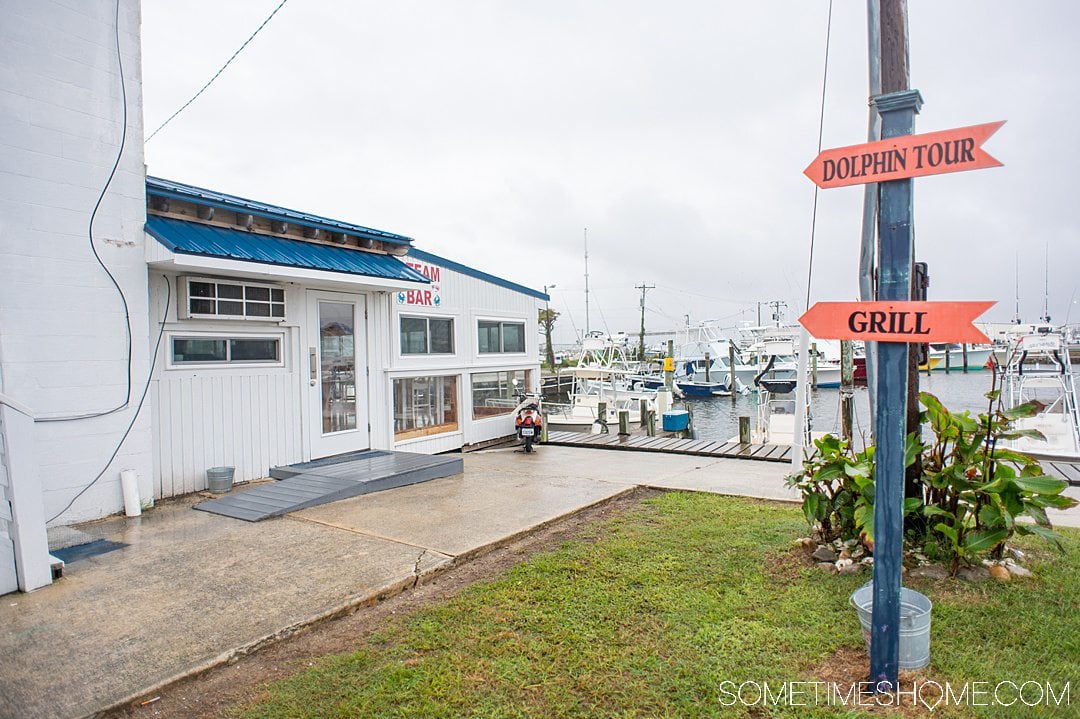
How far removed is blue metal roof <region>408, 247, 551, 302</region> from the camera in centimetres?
960

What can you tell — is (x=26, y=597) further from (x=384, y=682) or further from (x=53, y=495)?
(x=384, y=682)

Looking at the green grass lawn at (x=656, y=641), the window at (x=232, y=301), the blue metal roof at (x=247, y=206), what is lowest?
the green grass lawn at (x=656, y=641)

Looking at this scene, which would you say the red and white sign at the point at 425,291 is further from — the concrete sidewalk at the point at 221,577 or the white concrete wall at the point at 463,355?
the concrete sidewalk at the point at 221,577

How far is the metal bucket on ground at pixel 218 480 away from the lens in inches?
261

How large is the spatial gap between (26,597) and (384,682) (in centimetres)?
272

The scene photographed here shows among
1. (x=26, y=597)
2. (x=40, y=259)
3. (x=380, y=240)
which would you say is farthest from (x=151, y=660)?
(x=380, y=240)

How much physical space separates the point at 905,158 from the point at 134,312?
6.46 meters

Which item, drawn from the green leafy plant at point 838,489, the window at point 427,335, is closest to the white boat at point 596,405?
the window at point 427,335

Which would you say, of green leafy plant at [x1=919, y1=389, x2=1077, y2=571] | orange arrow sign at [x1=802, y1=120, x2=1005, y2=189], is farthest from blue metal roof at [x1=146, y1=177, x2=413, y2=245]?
green leafy plant at [x1=919, y1=389, x2=1077, y2=571]

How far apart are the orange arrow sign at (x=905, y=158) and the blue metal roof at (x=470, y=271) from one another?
290 inches

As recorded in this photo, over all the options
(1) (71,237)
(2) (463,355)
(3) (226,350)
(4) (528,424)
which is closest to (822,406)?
(4) (528,424)

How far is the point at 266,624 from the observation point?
3.53 m

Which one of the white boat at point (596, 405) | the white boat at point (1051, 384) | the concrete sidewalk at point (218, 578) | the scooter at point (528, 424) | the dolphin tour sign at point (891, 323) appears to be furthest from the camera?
the white boat at point (596, 405)

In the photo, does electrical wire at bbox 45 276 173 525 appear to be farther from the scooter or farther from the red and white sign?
the scooter
